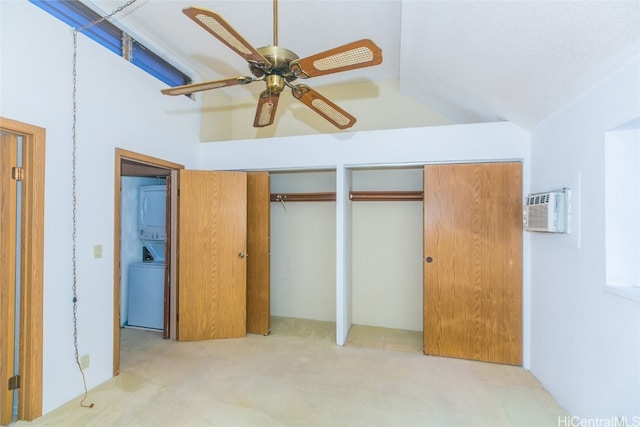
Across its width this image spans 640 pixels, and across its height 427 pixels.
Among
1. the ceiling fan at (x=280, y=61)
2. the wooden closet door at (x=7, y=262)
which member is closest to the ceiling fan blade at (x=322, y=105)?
the ceiling fan at (x=280, y=61)

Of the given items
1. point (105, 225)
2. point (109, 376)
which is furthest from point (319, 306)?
point (105, 225)

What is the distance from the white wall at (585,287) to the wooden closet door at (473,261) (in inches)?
9.8

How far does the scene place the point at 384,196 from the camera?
356 cm

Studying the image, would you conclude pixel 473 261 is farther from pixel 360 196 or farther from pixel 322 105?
pixel 322 105

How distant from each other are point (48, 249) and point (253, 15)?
7.78 feet

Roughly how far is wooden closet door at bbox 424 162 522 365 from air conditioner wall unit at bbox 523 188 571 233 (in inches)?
17.5

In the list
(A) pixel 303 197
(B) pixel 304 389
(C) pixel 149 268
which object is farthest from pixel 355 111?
(C) pixel 149 268

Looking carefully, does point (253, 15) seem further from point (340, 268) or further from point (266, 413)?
point (266, 413)

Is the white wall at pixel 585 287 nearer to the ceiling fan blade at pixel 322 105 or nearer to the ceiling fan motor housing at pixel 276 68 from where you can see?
the ceiling fan blade at pixel 322 105

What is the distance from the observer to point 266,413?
2055 mm

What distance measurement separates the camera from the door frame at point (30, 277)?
1.96 metres

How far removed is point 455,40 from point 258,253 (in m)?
2.78

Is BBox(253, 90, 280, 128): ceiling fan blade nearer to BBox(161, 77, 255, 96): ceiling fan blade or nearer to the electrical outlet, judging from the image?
BBox(161, 77, 255, 96): ceiling fan blade

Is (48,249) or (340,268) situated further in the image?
(340,268)
